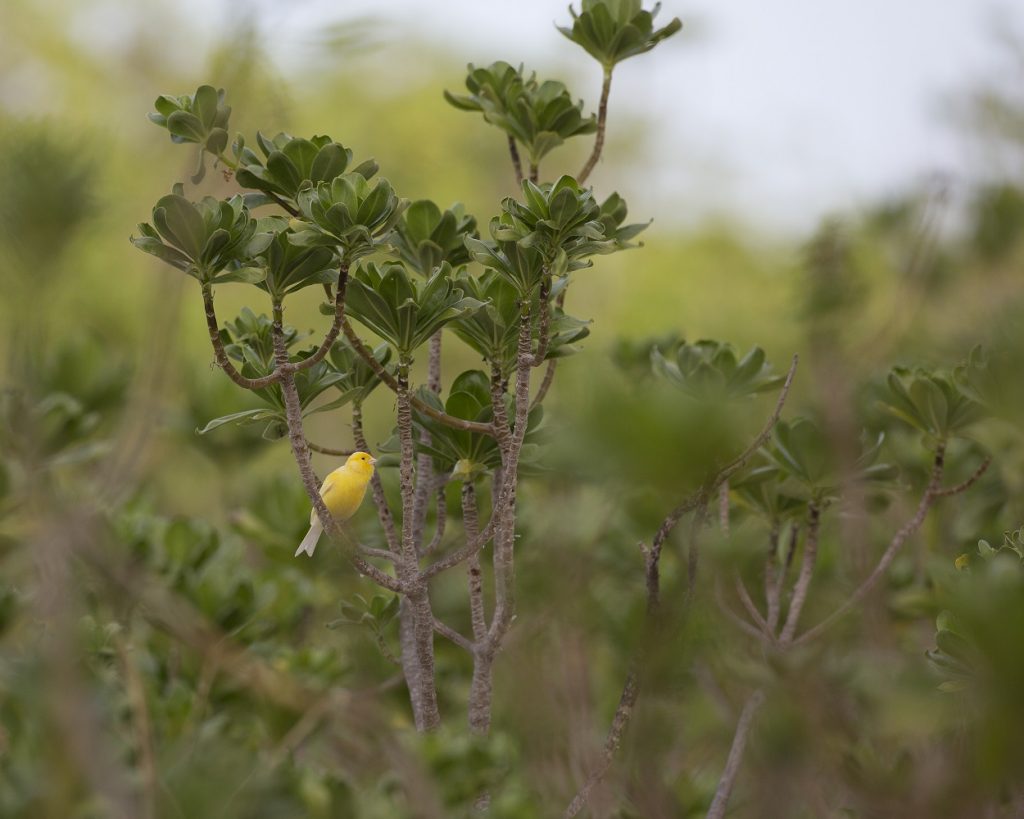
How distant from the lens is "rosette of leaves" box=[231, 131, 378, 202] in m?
0.85

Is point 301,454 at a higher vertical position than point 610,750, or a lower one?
higher

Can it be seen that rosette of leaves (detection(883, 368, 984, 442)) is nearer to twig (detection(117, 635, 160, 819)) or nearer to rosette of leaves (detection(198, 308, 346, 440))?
rosette of leaves (detection(198, 308, 346, 440))

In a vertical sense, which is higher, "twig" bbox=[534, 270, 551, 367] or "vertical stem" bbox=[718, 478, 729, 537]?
"twig" bbox=[534, 270, 551, 367]

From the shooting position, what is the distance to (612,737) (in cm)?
95

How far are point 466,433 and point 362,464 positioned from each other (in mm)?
135

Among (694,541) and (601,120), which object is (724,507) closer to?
(694,541)

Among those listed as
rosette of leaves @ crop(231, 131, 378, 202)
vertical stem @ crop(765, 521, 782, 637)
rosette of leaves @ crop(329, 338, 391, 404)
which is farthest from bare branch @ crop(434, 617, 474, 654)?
rosette of leaves @ crop(231, 131, 378, 202)

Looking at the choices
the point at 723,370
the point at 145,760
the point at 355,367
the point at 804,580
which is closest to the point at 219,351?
the point at 355,367

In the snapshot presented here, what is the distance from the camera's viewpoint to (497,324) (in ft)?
3.00

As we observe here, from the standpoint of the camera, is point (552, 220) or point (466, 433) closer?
point (552, 220)

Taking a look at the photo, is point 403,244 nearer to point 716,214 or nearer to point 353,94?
point 353,94

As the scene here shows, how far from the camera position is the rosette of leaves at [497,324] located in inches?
36.4

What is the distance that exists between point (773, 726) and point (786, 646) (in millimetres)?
178

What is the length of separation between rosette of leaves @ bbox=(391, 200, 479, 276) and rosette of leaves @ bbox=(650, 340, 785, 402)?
25cm
